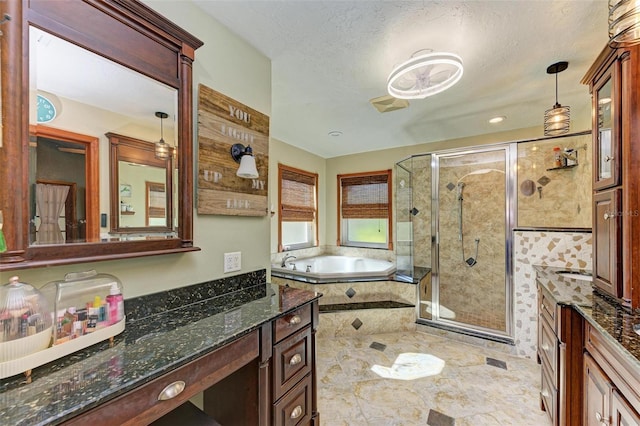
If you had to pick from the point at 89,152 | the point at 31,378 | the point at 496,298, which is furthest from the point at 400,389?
the point at 89,152

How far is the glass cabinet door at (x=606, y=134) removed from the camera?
4.27ft

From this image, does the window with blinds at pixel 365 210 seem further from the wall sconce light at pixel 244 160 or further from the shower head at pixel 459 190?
the wall sconce light at pixel 244 160

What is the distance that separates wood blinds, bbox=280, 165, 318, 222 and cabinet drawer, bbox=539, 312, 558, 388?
2.92 meters

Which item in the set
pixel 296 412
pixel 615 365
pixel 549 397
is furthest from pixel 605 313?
pixel 296 412

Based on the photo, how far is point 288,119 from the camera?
A: 2.92m

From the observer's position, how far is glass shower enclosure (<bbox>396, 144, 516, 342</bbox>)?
9.54 ft

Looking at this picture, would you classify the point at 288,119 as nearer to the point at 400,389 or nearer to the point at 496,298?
the point at 400,389

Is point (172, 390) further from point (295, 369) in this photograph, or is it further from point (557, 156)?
point (557, 156)

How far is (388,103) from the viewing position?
2479 millimetres

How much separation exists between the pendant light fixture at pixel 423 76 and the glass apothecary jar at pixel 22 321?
2.02m

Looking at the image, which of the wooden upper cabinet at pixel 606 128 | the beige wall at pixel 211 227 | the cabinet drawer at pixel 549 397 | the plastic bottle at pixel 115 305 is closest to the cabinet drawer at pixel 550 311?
the cabinet drawer at pixel 549 397

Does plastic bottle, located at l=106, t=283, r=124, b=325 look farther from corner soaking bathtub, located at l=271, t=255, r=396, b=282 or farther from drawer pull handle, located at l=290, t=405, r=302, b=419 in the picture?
corner soaking bathtub, located at l=271, t=255, r=396, b=282

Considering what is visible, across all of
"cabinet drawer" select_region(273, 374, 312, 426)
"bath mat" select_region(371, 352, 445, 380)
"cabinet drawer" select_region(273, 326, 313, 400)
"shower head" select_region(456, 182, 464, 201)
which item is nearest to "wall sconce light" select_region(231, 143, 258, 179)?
"cabinet drawer" select_region(273, 326, 313, 400)

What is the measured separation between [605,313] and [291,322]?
4.65 ft
